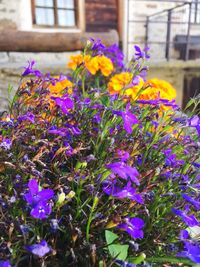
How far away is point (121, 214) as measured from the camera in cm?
64

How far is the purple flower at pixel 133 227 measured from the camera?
579 millimetres

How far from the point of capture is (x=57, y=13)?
6.71 meters

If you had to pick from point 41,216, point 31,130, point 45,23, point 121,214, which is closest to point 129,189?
point 121,214

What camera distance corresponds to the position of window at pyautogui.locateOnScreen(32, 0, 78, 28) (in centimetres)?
652

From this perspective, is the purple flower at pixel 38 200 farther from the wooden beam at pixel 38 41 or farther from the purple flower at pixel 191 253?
the wooden beam at pixel 38 41

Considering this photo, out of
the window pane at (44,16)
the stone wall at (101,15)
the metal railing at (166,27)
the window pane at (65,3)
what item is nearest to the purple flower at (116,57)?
the window pane at (44,16)

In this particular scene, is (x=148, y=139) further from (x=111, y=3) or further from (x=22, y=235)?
(x=111, y=3)

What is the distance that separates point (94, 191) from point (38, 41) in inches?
96.5

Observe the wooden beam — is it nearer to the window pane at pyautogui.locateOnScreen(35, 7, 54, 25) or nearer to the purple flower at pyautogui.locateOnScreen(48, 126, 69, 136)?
the purple flower at pyautogui.locateOnScreen(48, 126, 69, 136)

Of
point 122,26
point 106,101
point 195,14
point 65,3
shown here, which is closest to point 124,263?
point 106,101

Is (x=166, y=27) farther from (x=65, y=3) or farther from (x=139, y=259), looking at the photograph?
(x=139, y=259)

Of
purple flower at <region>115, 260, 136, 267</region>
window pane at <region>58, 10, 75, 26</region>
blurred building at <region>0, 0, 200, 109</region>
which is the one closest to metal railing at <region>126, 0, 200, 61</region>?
blurred building at <region>0, 0, 200, 109</region>

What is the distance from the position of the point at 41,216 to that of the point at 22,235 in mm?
65

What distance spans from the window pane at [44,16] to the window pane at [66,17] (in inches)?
6.2
